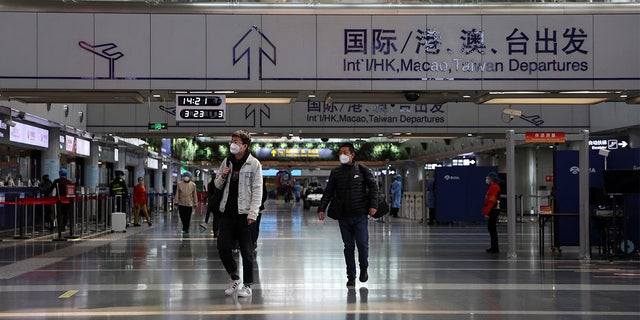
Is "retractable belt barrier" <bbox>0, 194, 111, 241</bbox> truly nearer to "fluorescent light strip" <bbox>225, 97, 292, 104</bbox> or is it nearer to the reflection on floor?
the reflection on floor

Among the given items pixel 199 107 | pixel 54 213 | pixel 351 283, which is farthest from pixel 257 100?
pixel 54 213

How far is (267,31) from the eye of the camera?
14.0 m

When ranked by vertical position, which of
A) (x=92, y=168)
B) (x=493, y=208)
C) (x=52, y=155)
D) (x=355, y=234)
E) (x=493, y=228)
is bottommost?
(x=493, y=228)

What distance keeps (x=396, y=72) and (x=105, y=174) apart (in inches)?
801

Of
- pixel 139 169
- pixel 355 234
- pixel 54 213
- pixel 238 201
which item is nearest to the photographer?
pixel 238 201

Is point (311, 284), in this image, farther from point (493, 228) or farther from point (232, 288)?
point (493, 228)

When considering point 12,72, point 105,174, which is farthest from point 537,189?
point 12,72

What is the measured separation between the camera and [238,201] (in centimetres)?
887

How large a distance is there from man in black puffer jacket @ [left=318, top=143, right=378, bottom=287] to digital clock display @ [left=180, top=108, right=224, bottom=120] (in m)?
4.43

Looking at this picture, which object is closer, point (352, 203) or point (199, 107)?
point (352, 203)

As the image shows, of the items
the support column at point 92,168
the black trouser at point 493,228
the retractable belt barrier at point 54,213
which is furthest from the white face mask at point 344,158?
the support column at point 92,168

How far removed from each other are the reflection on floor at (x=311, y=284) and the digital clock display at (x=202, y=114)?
2.47 meters

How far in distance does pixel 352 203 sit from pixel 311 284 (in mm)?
1163

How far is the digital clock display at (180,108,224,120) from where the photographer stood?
14086 millimetres
